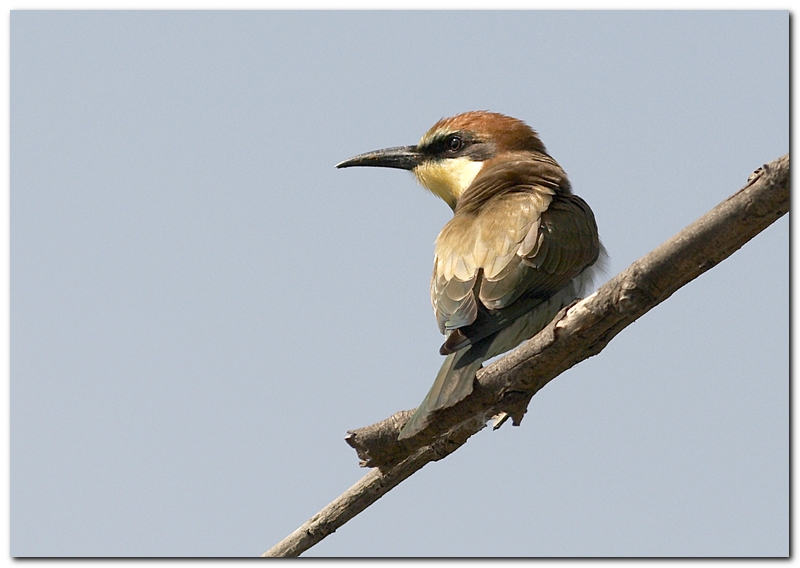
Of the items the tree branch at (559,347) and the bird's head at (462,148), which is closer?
the tree branch at (559,347)

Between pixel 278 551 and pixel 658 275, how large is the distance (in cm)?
161

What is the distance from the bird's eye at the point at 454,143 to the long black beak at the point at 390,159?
0.67 ft

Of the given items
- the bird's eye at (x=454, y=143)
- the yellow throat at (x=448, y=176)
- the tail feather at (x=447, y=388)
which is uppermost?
the bird's eye at (x=454, y=143)

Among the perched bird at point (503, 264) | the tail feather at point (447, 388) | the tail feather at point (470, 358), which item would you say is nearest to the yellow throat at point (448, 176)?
the perched bird at point (503, 264)

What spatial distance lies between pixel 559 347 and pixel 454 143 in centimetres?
287

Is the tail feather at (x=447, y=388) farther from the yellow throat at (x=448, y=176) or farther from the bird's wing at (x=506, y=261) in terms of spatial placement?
the yellow throat at (x=448, y=176)

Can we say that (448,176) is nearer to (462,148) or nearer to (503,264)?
(462,148)

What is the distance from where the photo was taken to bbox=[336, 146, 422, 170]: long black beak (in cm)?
555

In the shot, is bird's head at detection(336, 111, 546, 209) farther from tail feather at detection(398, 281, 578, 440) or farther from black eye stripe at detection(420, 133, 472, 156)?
tail feather at detection(398, 281, 578, 440)

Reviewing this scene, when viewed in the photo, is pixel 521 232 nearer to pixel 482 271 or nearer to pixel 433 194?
pixel 482 271

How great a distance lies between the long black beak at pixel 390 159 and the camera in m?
5.55

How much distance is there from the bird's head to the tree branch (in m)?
2.21

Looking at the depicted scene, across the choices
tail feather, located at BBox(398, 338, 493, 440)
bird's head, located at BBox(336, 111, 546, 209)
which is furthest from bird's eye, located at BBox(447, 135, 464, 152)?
tail feather, located at BBox(398, 338, 493, 440)

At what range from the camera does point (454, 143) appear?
538cm
